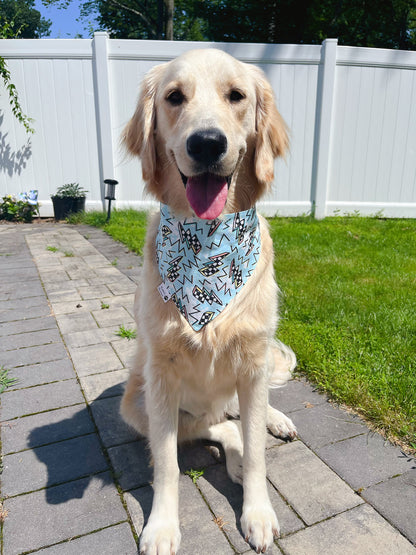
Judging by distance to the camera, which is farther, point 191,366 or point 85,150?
point 85,150

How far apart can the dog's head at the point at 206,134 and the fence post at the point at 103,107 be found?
19.5 feet

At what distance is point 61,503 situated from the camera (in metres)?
1.76

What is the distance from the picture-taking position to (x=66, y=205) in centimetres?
770

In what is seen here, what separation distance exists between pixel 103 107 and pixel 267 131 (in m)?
6.34

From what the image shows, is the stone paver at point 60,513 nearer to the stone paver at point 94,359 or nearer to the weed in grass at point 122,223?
the stone paver at point 94,359

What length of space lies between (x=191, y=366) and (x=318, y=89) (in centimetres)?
719

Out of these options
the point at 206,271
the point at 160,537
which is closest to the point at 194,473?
the point at 160,537

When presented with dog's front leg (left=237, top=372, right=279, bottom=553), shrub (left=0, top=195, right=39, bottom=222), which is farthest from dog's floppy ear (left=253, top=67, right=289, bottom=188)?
shrub (left=0, top=195, right=39, bottom=222)

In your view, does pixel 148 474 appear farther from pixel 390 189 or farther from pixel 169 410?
pixel 390 189

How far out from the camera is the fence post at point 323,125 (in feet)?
23.8

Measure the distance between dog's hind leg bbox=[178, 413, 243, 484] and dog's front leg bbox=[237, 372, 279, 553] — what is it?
0.16 meters

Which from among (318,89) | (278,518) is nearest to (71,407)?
(278,518)

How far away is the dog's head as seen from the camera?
1.60 meters

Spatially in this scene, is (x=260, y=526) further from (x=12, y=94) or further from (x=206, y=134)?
(x=12, y=94)
